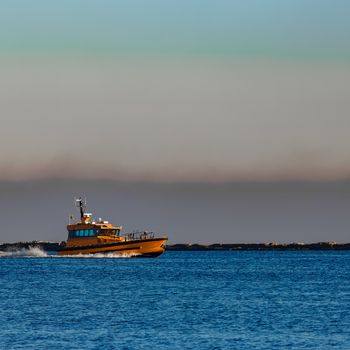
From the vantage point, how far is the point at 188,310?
78062 millimetres

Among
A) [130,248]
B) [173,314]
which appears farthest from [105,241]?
[173,314]

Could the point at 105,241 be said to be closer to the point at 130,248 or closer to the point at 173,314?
the point at 130,248

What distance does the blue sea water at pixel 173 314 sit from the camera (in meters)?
59.3

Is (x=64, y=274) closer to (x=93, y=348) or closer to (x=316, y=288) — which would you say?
(x=316, y=288)

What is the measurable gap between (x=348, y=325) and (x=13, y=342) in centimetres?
2281

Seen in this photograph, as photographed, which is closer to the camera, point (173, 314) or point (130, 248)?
point (173, 314)

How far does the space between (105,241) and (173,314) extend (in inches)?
3763

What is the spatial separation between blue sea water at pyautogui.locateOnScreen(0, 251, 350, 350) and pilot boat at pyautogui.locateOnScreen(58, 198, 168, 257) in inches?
1892

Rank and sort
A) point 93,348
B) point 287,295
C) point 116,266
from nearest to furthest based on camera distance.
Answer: point 93,348 < point 287,295 < point 116,266

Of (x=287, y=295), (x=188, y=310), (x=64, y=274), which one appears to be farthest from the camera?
(x=64, y=274)

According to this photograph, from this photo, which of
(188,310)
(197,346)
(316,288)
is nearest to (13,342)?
(197,346)

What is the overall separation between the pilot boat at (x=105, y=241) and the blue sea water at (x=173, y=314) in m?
48.1

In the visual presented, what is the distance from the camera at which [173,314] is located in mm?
74750

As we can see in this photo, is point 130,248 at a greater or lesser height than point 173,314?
greater
